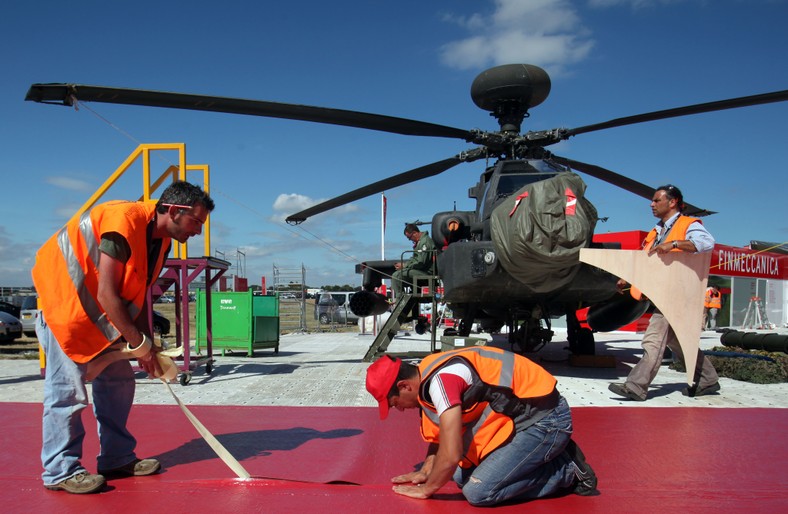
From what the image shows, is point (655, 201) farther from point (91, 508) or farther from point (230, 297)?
point (230, 297)

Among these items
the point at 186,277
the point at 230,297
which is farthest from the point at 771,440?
the point at 230,297

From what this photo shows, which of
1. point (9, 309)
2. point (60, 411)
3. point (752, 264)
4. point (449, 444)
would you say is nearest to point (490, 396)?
point (449, 444)

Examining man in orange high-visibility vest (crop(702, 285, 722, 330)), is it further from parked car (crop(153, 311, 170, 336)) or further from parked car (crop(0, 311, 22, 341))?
parked car (crop(0, 311, 22, 341))

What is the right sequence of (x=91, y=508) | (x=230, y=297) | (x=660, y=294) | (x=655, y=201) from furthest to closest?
(x=230, y=297)
(x=655, y=201)
(x=660, y=294)
(x=91, y=508)

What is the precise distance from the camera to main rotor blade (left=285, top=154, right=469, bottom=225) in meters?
9.04

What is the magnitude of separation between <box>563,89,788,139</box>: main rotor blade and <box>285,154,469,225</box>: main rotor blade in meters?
1.95

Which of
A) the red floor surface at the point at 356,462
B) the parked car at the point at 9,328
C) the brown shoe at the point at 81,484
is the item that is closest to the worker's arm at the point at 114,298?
the brown shoe at the point at 81,484

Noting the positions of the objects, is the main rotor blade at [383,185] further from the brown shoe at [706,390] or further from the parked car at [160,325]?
the parked car at [160,325]

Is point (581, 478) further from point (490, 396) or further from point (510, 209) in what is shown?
point (510, 209)

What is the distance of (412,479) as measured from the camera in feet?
10.3

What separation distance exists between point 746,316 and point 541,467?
803 inches

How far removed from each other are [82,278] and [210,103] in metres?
3.81

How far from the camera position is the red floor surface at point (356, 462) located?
2912 mm

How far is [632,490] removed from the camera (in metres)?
3.13
